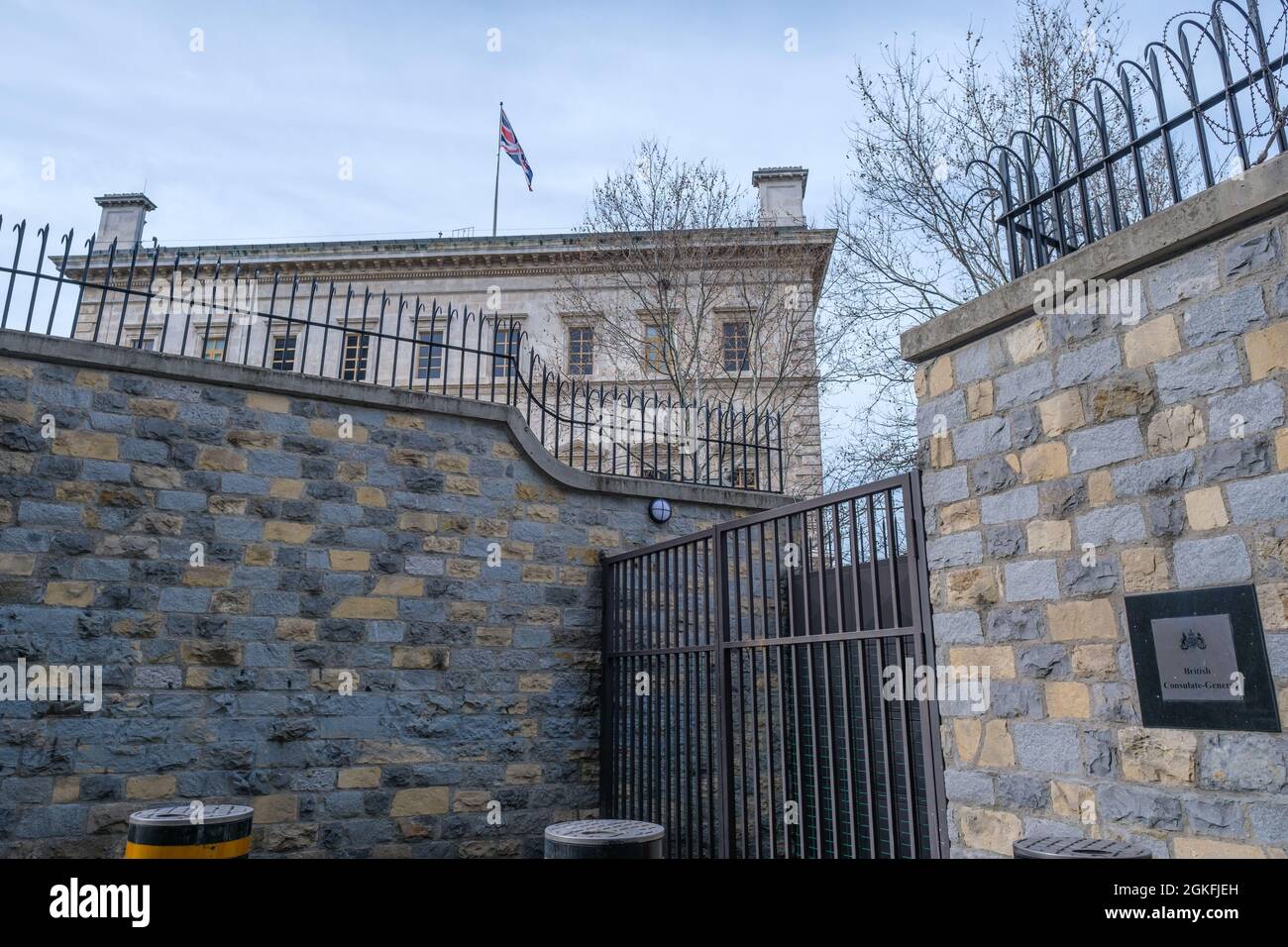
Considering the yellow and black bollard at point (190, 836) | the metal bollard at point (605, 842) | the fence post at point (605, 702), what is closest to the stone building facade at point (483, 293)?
the fence post at point (605, 702)

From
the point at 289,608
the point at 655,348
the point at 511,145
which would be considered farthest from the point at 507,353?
the point at 511,145

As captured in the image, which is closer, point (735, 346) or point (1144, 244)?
point (1144, 244)

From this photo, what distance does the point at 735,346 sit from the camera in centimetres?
1947

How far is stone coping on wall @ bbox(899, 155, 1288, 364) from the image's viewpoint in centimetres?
294

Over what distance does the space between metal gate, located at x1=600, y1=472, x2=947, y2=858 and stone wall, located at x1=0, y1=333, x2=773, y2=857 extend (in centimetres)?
77

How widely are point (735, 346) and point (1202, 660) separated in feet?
55.5

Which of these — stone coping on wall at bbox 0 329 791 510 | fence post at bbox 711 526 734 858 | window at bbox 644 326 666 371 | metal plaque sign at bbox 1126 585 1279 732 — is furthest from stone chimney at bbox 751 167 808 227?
metal plaque sign at bbox 1126 585 1279 732

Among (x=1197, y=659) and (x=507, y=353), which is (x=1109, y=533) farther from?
(x=507, y=353)

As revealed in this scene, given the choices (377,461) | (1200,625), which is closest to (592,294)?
(377,461)

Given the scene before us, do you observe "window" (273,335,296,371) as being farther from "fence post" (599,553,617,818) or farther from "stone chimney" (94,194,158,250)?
"stone chimney" (94,194,158,250)

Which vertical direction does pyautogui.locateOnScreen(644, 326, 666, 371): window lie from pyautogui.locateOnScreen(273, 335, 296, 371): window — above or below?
above

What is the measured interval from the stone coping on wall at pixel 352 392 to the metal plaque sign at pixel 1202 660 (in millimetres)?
4685

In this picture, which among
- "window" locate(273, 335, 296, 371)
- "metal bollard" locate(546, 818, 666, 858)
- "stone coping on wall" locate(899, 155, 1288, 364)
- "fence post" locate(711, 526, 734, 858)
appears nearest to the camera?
"stone coping on wall" locate(899, 155, 1288, 364)

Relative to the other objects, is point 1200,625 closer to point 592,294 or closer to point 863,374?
point 863,374
